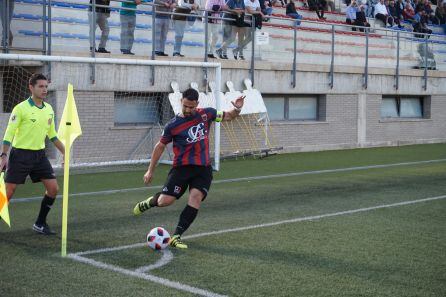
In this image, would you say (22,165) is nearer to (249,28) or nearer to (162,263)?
(162,263)

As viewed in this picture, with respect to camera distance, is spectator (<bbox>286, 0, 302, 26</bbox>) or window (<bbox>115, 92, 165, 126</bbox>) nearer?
window (<bbox>115, 92, 165, 126</bbox>)

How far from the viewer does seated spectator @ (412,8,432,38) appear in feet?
96.2

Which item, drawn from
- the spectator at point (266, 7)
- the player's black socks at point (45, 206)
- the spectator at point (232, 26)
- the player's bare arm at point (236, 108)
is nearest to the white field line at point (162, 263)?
the player's black socks at point (45, 206)

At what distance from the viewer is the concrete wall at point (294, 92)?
16.6 m

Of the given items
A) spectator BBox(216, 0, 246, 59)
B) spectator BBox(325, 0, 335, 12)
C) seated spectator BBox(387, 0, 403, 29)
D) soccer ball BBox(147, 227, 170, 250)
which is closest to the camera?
soccer ball BBox(147, 227, 170, 250)

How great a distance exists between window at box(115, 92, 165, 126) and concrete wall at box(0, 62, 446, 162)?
0.99ft

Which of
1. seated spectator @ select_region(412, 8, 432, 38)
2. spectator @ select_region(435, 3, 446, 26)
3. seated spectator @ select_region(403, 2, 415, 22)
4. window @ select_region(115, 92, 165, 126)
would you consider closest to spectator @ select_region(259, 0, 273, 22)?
window @ select_region(115, 92, 165, 126)

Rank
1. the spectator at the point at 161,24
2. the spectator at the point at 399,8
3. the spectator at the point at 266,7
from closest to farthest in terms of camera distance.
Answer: the spectator at the point at 161,24
the spectator at the point at 266,7
the spectator at the point at 399,8

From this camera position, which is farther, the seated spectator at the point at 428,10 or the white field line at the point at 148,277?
the seated spectator at the point at 428,10

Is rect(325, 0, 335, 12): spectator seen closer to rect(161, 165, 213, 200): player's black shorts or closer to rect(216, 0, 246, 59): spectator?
rect(216, 0, 246, 59): spectator

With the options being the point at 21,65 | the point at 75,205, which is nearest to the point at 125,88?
the point at 21,65

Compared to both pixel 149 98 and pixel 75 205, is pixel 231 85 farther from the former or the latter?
pixel 75 205

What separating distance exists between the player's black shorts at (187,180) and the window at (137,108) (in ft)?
31.1

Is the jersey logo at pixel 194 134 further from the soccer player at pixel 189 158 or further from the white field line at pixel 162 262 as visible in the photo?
the white field line at pixel 162 262
